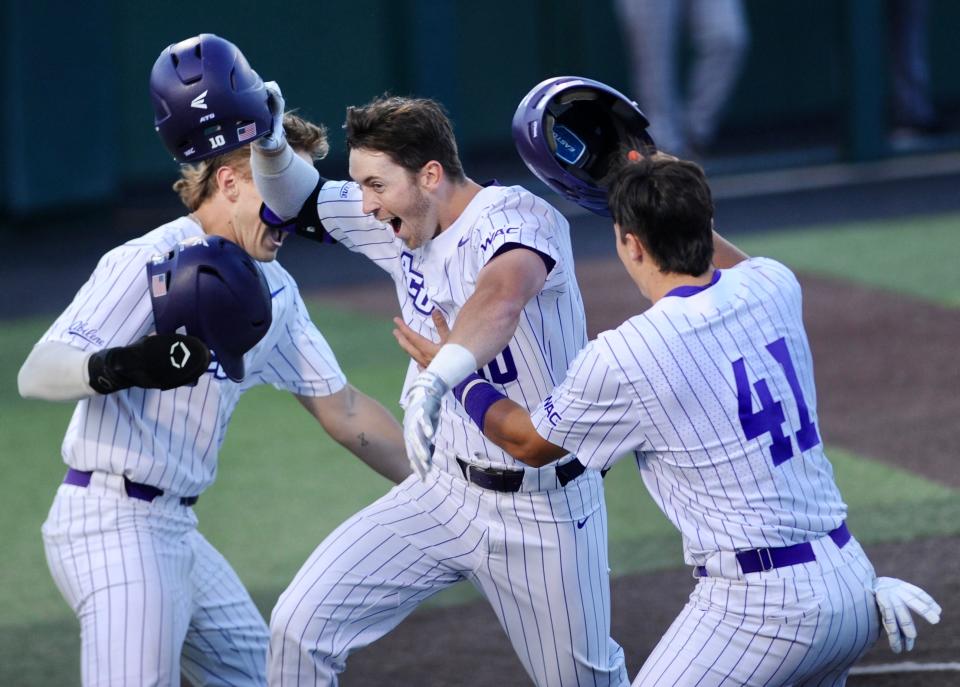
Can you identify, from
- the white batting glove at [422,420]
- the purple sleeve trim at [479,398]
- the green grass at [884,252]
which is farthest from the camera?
the green grass at [884,252]

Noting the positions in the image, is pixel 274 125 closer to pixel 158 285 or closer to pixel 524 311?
pixel 158 285

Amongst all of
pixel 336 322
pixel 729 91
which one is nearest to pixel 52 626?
pixel 336 322

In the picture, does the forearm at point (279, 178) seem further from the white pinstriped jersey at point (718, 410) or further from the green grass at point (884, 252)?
the green grass at point (884, 252)

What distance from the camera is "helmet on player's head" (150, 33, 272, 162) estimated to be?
4020 mm

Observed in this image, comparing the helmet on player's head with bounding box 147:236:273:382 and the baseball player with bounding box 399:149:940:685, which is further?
the helmet on player's head with bounding box 147:236:273:382

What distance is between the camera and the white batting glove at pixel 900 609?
11.4 feet

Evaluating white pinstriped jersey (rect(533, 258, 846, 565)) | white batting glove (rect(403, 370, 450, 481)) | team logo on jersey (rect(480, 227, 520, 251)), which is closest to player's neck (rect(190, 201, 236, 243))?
team logo on jersey (rect(480, 227, 520, 251))

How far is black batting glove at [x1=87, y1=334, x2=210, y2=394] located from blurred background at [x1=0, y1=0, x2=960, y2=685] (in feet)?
5.35

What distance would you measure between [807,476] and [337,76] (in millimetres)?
11819

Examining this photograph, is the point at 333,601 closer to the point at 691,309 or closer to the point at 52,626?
the point at 691,309

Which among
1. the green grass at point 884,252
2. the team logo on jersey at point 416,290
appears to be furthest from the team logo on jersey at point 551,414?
the green grass at point 884,252

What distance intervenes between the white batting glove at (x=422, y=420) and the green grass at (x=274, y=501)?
2.27 meters

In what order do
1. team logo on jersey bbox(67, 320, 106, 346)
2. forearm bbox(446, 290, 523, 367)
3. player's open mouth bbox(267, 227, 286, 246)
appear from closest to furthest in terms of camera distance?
forearm bbox(446, 290, 523, 367), team logo on jersey bbox(67, 320, 106, 346), player's open mouth bbox(267, 227, 286, 246)

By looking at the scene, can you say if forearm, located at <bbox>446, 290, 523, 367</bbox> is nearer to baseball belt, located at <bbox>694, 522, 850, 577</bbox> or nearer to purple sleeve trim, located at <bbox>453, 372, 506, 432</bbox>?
purple sleeve trim, located at <bbox>453, 372, 506, 432</bbox>
